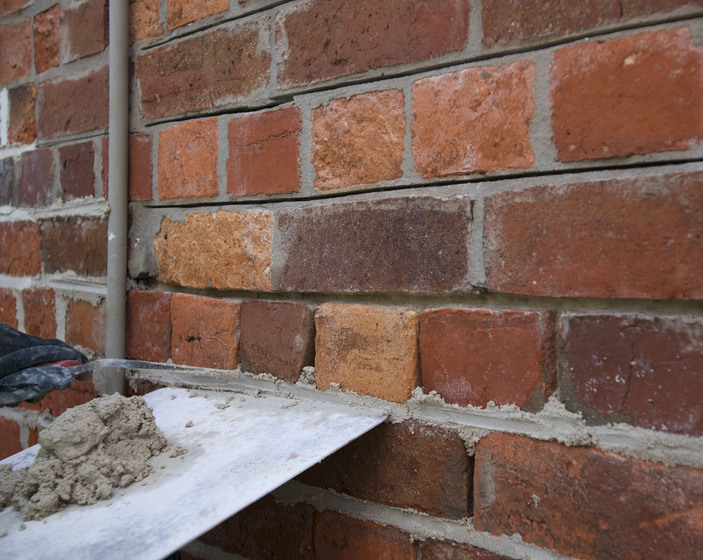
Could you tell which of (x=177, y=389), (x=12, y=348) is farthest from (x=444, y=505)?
(x=12, y=348)

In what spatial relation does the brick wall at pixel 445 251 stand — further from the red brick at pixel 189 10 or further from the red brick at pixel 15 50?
the red brick at pixel 15 50

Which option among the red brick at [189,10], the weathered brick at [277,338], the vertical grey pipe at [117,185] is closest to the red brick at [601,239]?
the weathered brick at [277,338]

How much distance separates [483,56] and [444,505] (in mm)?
565

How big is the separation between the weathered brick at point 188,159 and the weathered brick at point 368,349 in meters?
0.33

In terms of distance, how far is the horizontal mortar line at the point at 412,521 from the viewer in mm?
635

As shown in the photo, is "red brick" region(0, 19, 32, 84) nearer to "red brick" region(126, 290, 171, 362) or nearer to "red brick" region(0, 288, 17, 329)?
"red brick" region(0, 288, 17, 329)

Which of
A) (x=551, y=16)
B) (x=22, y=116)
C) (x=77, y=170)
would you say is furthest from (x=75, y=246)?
(x=551, y=16)

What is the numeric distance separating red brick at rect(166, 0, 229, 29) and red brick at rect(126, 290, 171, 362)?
0.49m

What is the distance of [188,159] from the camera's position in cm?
94

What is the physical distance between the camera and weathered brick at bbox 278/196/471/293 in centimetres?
67

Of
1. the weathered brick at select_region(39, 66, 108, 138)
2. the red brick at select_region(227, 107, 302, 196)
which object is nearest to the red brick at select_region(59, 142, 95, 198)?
the weathered brick at select_region(39, 66, 108, 138)

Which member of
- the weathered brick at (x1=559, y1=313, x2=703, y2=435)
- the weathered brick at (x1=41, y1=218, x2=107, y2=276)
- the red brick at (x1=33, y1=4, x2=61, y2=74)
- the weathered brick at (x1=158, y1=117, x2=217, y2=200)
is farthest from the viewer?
the red brick at (x1=33, y1=4, x2=61, y2=74)

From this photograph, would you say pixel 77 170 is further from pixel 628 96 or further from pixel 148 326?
pixel 628 96

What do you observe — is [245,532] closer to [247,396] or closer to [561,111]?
[247,396]
